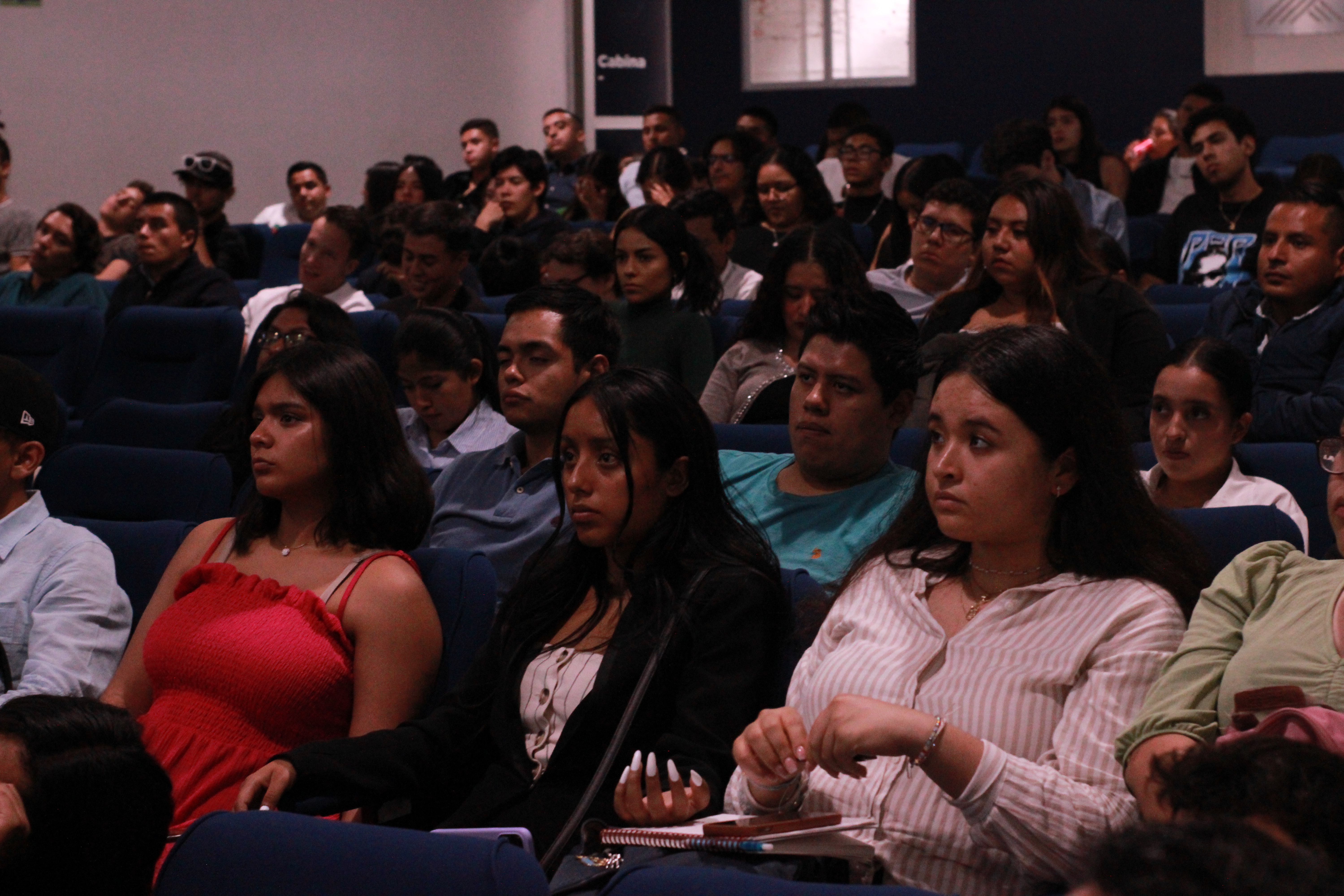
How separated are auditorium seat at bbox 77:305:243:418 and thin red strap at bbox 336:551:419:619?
2477 mm

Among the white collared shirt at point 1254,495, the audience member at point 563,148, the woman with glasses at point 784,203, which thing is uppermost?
the audience member at point 563,148

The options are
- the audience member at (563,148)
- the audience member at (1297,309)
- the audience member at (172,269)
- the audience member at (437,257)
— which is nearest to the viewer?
the audience member at (1297,309)

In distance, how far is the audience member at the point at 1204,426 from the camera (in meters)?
2.70

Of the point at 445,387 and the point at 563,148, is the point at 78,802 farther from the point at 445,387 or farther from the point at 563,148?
the point at 563,148

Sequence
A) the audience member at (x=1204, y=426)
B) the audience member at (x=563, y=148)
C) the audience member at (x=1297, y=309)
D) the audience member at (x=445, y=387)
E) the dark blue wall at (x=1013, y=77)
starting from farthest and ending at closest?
1. the dark blue wall at (x=1013, y=77)
2. the audience member at (x=563, y=148)
3. the audience member at (x=1297, y=309)
4. the audience member at (x=445, y=387)
5. the audience member at (x=1204, y=426)

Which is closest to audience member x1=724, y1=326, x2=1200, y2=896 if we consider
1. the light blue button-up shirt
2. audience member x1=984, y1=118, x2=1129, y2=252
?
the light blue button-up shirt

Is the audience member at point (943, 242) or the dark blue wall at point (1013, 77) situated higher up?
the dark blue wall at point (1013, 77)

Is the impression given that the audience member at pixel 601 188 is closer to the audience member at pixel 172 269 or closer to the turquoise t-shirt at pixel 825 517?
the audience member at pixel 172 269

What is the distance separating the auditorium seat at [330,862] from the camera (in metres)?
1.20

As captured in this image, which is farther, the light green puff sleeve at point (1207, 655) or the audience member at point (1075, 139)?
the audience member at point (1075, 139)

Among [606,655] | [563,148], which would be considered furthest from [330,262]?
[606,655]

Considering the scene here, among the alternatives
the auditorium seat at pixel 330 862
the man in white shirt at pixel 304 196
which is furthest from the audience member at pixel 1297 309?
the man in white shirt at pixel 304 196

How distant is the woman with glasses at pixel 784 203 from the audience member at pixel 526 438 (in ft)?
8.30

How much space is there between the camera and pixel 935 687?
1.66 m
